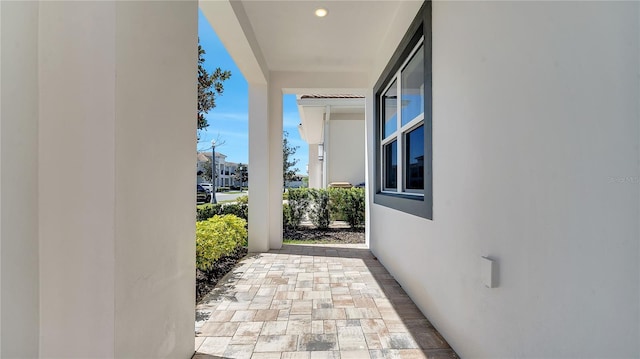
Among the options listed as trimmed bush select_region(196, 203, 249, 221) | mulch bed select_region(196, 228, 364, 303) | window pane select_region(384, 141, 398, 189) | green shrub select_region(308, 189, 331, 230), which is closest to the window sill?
window pane select_region(384, 141, 398, 189)

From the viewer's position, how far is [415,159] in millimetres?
3441

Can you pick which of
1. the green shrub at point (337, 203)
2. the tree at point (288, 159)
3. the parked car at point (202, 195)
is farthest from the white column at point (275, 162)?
the tree at point (288, 159)

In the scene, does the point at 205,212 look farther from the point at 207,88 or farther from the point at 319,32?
the point at 319,32

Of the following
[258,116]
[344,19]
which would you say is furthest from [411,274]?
[258,116]

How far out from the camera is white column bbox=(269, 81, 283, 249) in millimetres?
5371

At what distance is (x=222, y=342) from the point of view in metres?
2.20

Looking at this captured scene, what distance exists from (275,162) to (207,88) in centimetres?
172

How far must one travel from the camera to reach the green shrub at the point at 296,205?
290 inches
